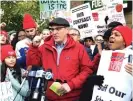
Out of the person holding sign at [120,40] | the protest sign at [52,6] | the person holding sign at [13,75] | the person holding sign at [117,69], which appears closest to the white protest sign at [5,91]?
the person holding sign at [13,75]

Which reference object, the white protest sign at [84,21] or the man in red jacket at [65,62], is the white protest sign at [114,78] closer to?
the man in red jacket at [65,62]

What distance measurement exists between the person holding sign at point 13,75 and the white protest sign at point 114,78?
105 centimetres

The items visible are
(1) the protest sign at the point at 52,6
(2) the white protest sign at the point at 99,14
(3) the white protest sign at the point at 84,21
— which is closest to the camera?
(3) the white protest sign at the point at 84,21

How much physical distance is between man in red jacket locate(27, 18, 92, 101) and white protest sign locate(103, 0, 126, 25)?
2771mm

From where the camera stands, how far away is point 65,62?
5.48m

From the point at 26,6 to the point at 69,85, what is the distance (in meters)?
22.5

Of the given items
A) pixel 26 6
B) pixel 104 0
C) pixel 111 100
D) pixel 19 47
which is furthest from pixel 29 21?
pixel 26 6

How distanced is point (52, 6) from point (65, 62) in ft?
13.3

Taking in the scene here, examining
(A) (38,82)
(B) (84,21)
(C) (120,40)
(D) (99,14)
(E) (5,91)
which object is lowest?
(E) (5,91)

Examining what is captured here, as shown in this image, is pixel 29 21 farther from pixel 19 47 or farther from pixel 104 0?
pixel 104 0

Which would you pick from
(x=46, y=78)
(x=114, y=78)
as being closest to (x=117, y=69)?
(x=114, y=78)

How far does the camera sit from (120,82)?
4.97 metres

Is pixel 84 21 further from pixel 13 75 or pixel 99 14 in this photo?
pixel 13 75

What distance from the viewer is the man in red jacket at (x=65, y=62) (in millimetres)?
5434
